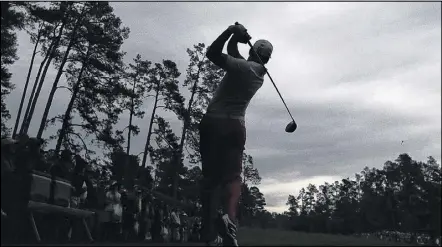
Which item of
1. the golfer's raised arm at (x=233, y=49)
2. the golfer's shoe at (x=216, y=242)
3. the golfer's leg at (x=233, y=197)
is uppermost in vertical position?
the golfer's raised arm at (x=233, y=49)

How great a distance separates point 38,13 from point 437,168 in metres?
43.8

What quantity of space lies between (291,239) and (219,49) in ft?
7.63

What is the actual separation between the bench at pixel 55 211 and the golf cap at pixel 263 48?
287 centimetres

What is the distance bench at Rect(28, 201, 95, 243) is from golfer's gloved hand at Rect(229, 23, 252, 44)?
107 inches

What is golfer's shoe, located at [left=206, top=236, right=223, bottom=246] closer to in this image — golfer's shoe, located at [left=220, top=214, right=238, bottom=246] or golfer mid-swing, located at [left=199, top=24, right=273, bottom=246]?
golfer mid-swing, located at [left=199, top=24, right=273, bottom=246]

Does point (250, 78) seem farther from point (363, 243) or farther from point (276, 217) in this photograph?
point (363, 243)

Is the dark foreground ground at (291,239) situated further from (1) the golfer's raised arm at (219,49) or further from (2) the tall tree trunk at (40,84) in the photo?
(2) the tall tree trunk at (40,84)

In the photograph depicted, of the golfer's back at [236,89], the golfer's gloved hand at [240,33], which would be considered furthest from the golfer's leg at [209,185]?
the golfer's gloved hand at [240,33]

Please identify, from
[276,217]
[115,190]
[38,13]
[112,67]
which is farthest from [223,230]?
[112,67]

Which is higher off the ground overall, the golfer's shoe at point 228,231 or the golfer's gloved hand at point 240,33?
the golfer's gloved hand at point 240,33

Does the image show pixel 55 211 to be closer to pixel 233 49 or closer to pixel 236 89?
pixel 236 89

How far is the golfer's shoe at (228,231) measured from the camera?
488 cm

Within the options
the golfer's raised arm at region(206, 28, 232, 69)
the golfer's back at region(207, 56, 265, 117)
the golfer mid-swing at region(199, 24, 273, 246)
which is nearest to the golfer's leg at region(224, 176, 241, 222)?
the golfer mid-swing at region(199, 24, 273, 246)

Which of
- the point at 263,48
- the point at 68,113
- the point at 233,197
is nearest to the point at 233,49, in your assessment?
the point at 263,48
